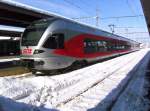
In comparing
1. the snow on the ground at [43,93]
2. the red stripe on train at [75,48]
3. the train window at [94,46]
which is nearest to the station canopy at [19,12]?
the train window at [94,46]

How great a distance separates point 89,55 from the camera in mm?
20797

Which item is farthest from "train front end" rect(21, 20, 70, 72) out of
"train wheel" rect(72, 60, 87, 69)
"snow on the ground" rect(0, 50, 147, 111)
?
"snow on the ground" rect(0, 50, 147, 111)

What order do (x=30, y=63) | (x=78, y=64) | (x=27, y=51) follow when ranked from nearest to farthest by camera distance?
(x=30, y=63)
(x=27, y=51)
(x=78, y=64)

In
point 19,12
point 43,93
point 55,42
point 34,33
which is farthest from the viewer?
point 19,12

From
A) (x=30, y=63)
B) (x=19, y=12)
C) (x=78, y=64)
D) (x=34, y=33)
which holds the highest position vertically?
(x=19, y=12)

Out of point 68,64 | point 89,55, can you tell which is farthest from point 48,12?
point 68,64

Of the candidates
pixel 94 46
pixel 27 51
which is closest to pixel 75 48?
pixel 27 51

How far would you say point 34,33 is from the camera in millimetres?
15945

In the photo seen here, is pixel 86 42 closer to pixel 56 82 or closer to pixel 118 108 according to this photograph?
pixel 56 82

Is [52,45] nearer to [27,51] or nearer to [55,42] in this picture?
[55,42]

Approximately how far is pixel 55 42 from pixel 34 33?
1293 millimetres

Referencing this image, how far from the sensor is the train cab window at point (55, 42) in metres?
15.2

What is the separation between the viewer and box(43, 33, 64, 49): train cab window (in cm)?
1525

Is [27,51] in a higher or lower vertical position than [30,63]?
higher
